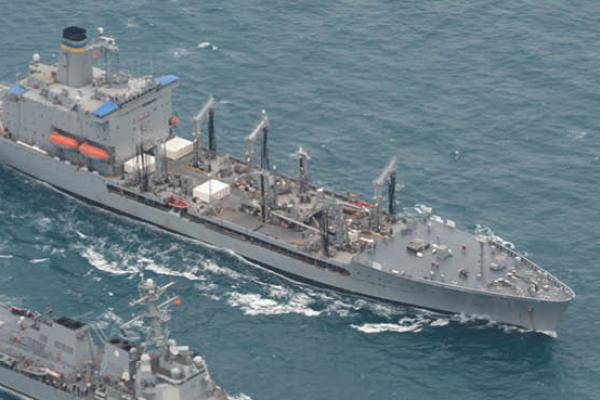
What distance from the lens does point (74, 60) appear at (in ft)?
511

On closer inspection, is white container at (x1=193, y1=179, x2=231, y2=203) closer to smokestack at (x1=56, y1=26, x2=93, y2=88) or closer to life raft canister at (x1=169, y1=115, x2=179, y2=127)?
life raft canister at (x1=169, y1=115, x2=179, y2=127)

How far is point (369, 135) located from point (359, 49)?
18.9m

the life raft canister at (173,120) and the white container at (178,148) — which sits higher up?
the life raft canister at (173,120)

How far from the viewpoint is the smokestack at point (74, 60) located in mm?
155125

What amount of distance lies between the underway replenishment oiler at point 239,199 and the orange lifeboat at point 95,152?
175mm

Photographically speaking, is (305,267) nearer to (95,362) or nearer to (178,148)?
(178,148)

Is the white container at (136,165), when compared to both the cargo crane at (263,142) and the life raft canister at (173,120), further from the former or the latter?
the cargo crane at (263,142)

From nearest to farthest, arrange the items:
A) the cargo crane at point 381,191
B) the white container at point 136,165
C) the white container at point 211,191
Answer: the cargo crane at point 381,191 → the white container at point 211,191 → the white container at point 136,165

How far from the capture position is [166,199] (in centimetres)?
15000

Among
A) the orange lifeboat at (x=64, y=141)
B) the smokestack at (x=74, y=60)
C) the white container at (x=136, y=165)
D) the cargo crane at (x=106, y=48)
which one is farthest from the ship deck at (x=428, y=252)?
the smokestack at (x=74, y=60)

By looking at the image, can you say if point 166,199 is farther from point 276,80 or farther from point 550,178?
point 550,178

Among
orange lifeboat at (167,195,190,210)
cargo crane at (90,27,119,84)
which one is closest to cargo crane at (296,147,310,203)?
orange lifeboat at (167,195,190,210)

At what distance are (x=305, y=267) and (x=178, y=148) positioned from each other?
2345cm

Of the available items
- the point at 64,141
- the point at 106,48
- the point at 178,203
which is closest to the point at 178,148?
the point at 178,203
